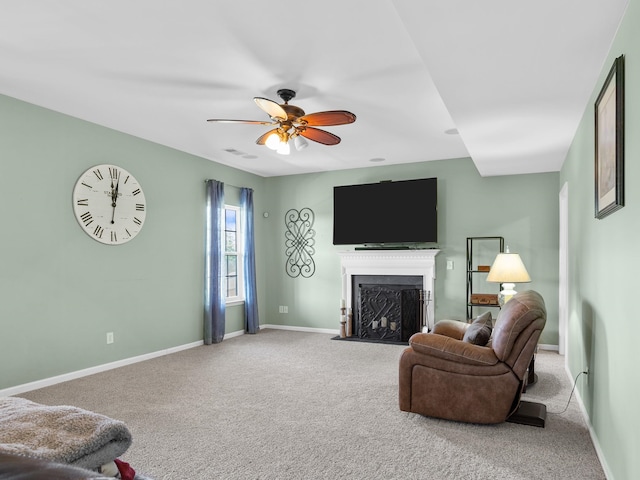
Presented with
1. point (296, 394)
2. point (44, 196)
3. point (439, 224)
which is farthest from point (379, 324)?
point (44, 196)

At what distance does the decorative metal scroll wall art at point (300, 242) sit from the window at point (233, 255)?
824 millimetres

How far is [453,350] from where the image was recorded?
3131 mm

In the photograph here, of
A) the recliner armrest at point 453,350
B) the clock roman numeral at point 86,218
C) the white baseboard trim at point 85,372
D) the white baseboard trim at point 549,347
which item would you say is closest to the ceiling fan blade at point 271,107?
the recliner armrest at point 453,350

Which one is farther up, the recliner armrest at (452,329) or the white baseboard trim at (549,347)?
the recliner armrest at (452,329)

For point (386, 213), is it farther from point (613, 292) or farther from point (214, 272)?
point (613, 292)

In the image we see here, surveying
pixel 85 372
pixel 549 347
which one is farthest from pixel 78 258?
pixel 549 347

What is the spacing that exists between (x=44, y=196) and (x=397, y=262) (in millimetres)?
4288

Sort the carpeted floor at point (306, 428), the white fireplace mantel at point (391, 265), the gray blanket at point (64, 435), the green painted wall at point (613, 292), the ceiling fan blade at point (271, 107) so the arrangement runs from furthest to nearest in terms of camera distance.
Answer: the white fireplace mantel at point (391, 265)
the ceiling fan blade at point (271, 107)
the carpeted floor at point (306, 428)
the green painted wall at point (613, 292)
the gray blanket at point (64, 435)

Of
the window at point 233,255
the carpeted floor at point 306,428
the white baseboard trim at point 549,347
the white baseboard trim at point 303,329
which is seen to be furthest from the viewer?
the white baseboard trim at point 303,329

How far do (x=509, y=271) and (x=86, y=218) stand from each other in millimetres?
4356

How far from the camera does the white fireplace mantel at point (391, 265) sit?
6.15m

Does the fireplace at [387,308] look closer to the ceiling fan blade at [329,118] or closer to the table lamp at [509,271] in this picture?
the table lamp at [509,271]

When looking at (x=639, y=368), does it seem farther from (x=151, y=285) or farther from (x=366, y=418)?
(x=151, y=285)

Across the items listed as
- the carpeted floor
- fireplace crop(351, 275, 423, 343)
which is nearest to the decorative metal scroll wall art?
fireplace crop(351, 275, 423, 343)
